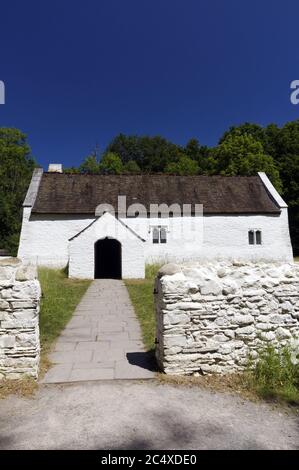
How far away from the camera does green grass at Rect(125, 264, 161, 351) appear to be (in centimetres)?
759

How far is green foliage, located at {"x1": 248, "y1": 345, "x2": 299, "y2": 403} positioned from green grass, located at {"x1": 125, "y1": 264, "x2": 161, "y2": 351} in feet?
7.25

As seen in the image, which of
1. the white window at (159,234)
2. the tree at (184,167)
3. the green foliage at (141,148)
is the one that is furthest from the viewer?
the green foliage at (141,148)

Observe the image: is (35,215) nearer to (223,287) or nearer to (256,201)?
(256,201)

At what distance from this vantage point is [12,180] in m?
40.0

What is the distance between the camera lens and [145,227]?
22.9 meters

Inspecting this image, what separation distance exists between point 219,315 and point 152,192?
19.6 metres

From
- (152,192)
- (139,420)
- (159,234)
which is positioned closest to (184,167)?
(152,192)

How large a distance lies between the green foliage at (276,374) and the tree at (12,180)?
24.3 metres

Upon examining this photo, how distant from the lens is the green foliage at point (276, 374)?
489 centimetres

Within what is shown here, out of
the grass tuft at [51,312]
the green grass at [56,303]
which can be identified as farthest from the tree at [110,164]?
the green grass at [56,303]

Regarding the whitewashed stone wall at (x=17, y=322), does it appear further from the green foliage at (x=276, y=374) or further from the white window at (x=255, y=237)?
the white window at (x=255, y=237)

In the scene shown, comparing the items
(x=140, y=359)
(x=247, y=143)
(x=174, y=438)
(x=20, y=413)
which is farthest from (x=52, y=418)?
(x=247, y=143)

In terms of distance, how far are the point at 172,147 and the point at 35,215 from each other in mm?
45654

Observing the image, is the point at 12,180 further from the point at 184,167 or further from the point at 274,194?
the point at 274,194
